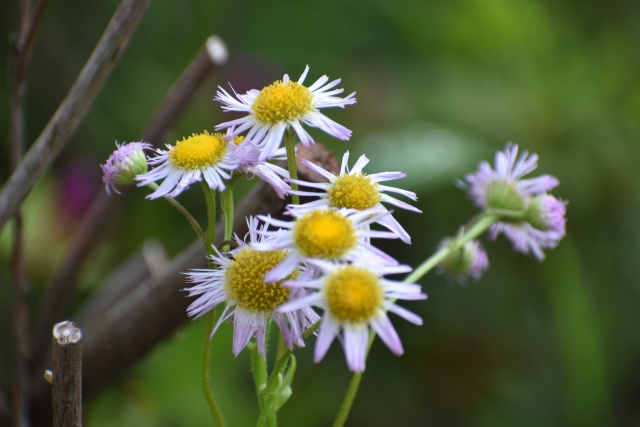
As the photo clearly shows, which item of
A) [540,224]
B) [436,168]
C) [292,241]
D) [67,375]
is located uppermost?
[436,168]

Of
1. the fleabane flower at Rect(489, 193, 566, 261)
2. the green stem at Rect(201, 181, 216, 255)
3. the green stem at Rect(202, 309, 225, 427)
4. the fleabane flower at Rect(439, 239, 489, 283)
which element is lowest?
the green stem at Rect(202, 309, 225, 427)

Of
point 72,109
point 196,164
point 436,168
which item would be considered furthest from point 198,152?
point 436,168

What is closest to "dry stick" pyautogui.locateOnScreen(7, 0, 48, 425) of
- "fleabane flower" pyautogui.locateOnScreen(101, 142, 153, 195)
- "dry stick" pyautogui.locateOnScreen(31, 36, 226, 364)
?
"dry stick" pyautogui.locateOnScreen(31, 36, 226, 364)

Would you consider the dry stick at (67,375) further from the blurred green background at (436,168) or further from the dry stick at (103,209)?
the blurred green background at (436,168)

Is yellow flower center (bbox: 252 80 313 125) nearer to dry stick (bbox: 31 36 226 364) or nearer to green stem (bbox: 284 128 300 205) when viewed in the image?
green stem (bbox: 284 128 300 205)

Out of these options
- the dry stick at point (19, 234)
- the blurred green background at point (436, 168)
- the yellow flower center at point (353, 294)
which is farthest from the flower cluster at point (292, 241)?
the blurred green background at point (436, 168)

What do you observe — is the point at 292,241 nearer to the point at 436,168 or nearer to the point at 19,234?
the point at 19,234
